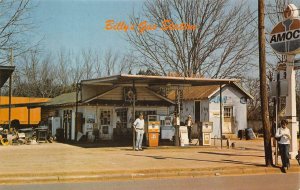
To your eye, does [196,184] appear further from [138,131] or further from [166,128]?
[166,128]

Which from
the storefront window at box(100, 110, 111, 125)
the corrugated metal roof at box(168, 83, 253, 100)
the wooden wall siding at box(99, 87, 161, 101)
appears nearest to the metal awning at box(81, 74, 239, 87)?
the wooden wall siding at box(99, 87, 161, 101)

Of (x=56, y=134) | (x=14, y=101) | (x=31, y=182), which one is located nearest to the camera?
(x=31, y=182)

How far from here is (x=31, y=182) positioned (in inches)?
501

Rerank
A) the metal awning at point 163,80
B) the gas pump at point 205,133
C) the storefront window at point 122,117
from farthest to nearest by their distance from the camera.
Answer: the storefront window at point 122,117 → the gas pump at point 205,133 → the metal awning at point 163,80

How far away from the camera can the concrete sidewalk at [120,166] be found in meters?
13.4

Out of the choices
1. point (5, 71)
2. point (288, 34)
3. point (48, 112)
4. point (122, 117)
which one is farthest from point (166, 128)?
point (48, 112)

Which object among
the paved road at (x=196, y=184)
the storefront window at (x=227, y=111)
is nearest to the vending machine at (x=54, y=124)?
the storefront window at (x=227, y=111)

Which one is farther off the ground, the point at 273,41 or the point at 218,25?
the point at 218,25

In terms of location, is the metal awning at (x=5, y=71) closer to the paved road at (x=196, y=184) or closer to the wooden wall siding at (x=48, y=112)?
the wooden wall siding at (x=48, y=112)

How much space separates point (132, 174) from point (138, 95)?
55.3ft

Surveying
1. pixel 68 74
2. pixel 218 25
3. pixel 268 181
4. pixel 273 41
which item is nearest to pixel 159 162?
pixel 268 181

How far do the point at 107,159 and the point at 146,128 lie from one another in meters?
6.59

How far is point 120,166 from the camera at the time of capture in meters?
15.3

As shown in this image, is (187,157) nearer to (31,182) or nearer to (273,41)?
(273,41)
